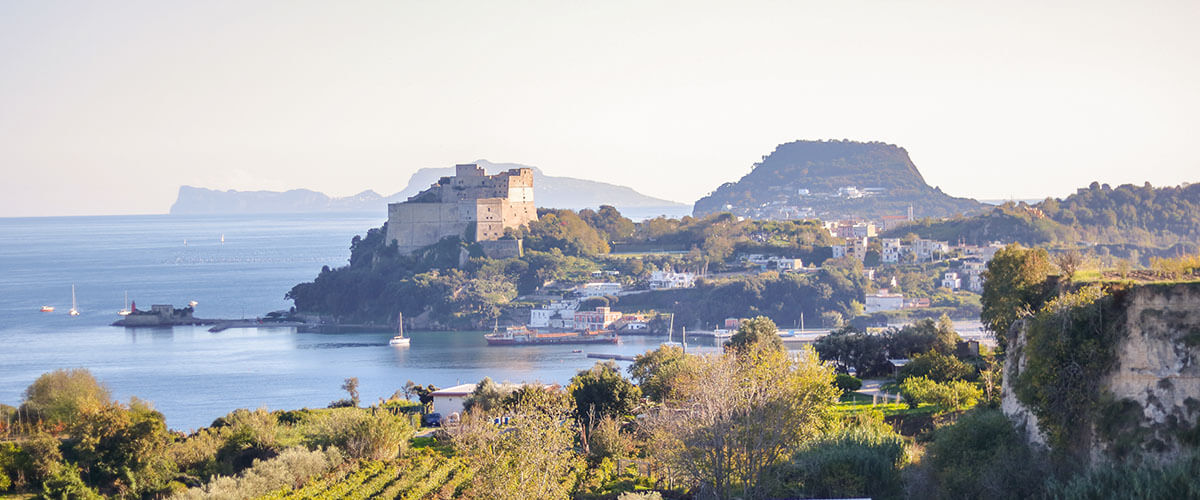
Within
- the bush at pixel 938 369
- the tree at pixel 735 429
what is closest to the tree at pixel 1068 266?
the tree at pixel 735 429

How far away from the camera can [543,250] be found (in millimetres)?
64250

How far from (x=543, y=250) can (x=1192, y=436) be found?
183 ft

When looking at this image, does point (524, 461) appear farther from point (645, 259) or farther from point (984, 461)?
point (645, 259)

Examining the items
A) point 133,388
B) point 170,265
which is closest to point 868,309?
point 133,388

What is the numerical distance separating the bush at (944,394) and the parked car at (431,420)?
325 inches

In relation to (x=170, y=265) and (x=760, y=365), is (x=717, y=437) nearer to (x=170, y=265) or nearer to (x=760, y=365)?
(x=760, y=365)

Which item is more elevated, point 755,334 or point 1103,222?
point 1103,222

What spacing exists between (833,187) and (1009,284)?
129 metres

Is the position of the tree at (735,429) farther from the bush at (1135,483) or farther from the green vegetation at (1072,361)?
the bush at (1135,483)

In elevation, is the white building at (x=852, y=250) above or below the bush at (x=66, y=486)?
above

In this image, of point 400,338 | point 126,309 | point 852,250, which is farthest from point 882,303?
point 126,309

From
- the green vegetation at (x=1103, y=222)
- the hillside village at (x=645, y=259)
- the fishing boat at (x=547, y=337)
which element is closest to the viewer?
the fishing boat at (x=547, y=337)

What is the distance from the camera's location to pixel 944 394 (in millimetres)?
15094

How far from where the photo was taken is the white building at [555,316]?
5275 centimetres
